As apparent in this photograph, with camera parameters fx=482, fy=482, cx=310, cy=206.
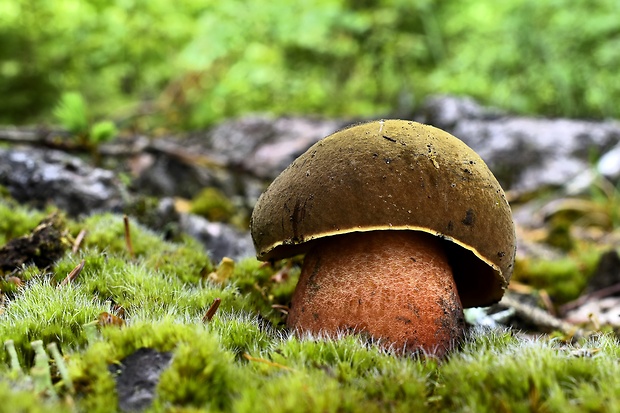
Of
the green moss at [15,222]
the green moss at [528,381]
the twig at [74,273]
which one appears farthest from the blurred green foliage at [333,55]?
the green moss at [528,381]

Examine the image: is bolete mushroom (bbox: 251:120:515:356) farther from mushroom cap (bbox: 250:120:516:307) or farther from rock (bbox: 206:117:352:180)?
rock (bbox: 206:117:352:180)

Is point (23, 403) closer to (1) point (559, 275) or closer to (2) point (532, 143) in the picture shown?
(1) point (559, 275)

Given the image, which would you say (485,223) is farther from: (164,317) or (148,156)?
(148,156)

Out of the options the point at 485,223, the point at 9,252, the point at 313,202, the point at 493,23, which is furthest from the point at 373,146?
the point at 493,23

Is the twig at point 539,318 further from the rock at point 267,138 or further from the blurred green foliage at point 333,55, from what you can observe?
the blurred green foliage at point 333,55

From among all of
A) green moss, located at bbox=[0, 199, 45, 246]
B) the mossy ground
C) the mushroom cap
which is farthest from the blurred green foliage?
the mossy ground

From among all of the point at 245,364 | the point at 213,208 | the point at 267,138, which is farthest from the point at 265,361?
the point at 267,138
